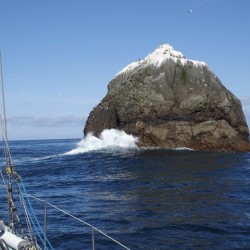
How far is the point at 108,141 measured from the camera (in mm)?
52812

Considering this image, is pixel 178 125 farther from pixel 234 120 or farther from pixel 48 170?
pixel 48 170

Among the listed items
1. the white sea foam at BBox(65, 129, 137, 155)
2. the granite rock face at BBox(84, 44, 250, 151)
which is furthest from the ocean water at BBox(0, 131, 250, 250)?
the white sea foam at BBox(65, 129, 137, 155)

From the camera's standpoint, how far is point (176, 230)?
15023mm

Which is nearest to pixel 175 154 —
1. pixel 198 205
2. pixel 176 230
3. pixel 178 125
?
pixel 178 125

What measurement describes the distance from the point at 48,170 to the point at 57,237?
19908mm

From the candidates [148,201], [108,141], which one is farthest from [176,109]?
[148,201]

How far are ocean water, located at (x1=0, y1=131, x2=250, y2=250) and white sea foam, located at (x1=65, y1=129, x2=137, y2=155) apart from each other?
1254 cm

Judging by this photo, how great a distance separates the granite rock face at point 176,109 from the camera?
49.1 metres

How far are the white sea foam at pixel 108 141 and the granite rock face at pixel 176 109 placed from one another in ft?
2.57

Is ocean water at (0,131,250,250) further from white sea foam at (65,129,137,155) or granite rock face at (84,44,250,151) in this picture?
white sea foam at (65,129,137,155)

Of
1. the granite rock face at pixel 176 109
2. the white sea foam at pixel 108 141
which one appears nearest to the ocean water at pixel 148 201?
the granite rock face at pixel 176 109

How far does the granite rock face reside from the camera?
49062 mm

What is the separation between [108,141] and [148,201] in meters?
33.0

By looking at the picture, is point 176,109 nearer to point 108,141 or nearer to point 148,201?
point 108,141
